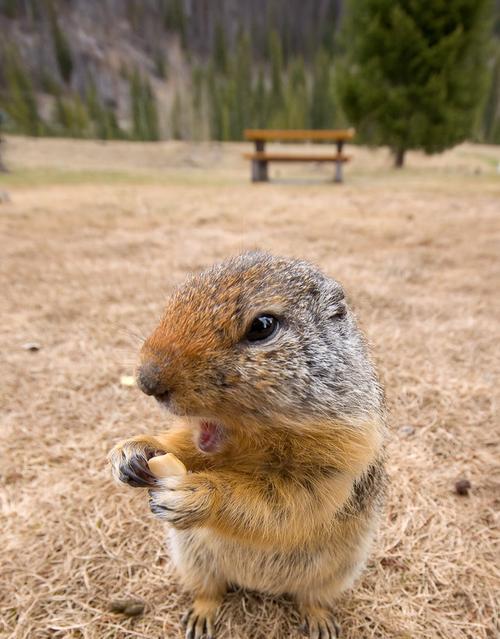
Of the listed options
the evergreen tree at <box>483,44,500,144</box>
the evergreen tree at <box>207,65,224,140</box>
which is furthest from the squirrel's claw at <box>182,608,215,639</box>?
the evergreen tree at <box>483,44,500,144</box>

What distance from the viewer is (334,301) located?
5.37ft

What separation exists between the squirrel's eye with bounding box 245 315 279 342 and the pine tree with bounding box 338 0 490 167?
19333 millimetres

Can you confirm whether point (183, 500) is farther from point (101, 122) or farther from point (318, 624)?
point (101, 122)

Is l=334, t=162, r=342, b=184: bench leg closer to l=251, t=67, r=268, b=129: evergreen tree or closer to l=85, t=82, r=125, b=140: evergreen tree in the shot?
l=251, t=67, r=268, b=129: evergreen tree

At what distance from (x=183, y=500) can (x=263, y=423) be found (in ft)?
1.09

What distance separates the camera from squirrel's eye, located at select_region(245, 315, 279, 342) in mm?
1384

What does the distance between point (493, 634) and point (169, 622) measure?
139cm

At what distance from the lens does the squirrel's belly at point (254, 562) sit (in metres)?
1.61

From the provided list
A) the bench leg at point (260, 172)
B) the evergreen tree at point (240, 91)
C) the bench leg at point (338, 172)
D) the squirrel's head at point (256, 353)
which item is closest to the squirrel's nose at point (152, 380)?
the squirrel's head at point (256, 353)

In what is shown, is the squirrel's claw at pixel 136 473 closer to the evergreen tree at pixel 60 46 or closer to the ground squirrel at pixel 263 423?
the ground squirrel at pixel 263 423

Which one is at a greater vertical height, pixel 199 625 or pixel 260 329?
pixel 260 329

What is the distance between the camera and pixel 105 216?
8750 mm

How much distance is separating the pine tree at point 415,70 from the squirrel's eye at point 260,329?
761 inches

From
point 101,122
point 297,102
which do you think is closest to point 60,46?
point 101,122
